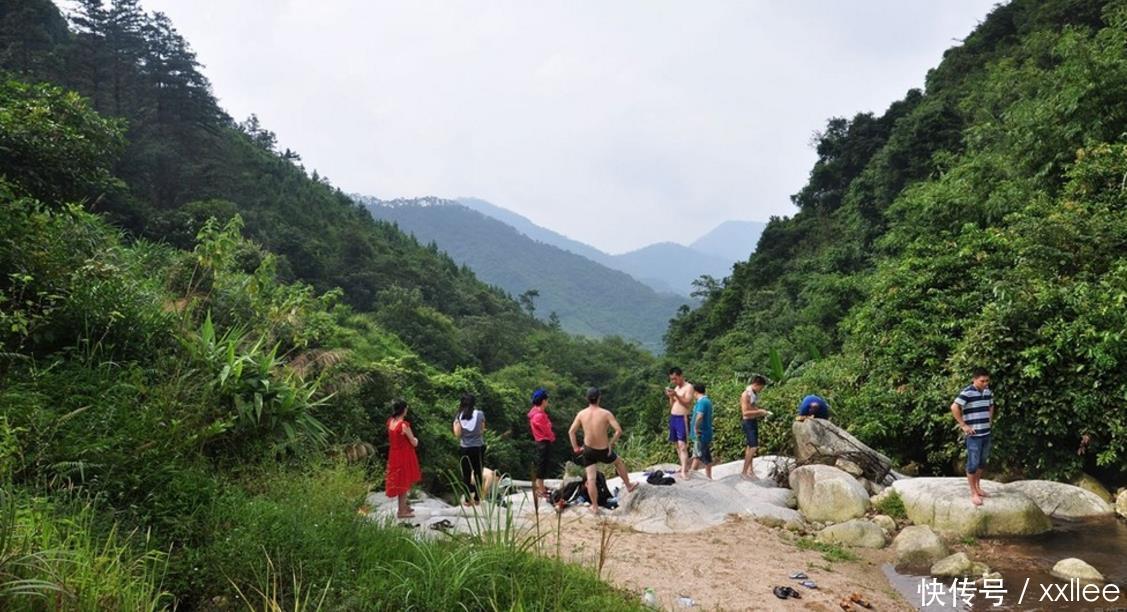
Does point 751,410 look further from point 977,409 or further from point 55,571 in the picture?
point 55,571

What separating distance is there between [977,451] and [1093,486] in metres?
2.59

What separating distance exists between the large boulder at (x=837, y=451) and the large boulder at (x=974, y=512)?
1.31 m

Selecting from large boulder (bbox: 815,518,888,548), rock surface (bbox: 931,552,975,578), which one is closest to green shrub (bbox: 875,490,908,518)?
large boulder (bbox: 815,518,888,548)

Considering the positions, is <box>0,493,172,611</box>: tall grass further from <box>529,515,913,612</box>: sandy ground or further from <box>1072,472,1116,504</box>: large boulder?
<box>1072,472,1116,504</box>: large boulder

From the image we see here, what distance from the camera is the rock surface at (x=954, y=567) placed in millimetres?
6199

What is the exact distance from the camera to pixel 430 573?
4.00 meters

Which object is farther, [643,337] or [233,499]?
[643,337]

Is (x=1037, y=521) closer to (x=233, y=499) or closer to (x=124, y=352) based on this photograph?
(x=233, y=499)

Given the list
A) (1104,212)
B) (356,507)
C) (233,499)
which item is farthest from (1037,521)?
(233,499)

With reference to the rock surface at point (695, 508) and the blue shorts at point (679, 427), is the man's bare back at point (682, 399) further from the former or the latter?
the rock surface at point (695, 508)

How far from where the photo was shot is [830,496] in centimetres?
805

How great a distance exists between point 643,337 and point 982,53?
9170cm

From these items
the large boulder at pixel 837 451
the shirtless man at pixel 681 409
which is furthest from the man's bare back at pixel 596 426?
the large boulder at pixel 837 451

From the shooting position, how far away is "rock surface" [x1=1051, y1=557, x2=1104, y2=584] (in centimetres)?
594
